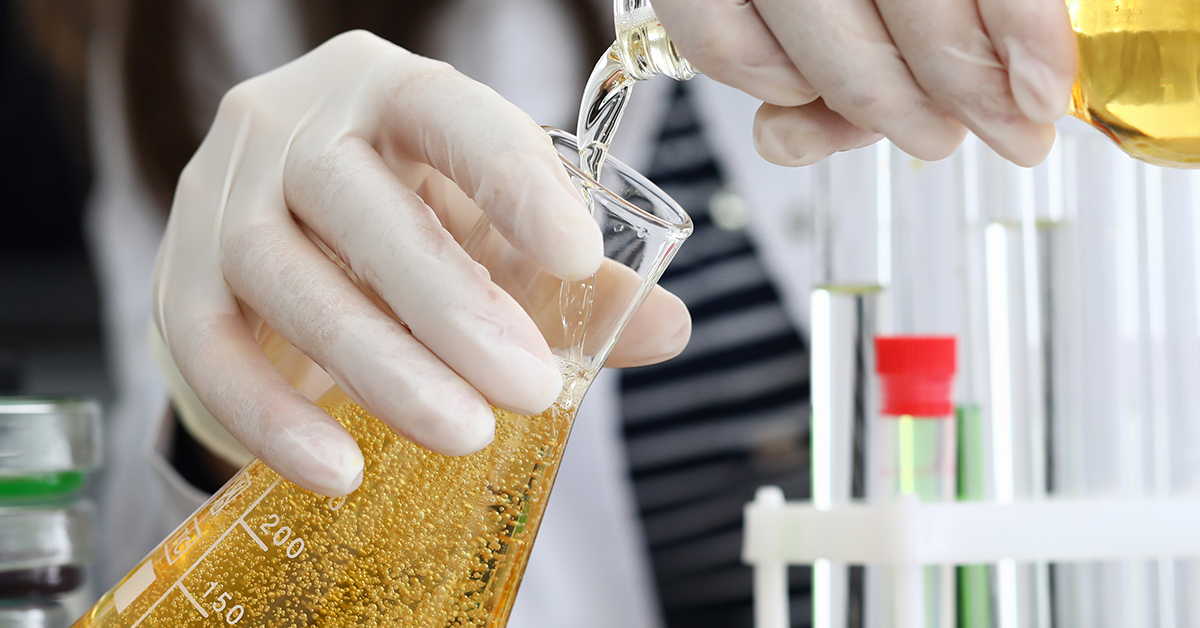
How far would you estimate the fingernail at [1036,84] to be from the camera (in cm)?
31

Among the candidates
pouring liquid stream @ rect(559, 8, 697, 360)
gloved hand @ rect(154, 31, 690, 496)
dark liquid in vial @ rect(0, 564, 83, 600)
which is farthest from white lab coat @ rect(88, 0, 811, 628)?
pouring liquid stream @ rect(559, 8, 697, 360)

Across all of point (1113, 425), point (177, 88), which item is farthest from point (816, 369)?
point (177, 88)

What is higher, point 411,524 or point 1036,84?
point 1036,84

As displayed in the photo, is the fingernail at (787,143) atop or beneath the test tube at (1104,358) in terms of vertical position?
atop

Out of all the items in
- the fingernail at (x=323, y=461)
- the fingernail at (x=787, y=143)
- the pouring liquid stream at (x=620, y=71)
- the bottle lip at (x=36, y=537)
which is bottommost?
the bottle lip at (x=36, y=537)

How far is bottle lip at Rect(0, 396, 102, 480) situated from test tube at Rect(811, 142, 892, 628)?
0.64 m

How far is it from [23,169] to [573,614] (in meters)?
1.02

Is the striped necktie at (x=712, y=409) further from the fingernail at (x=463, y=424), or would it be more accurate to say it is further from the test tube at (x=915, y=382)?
the fingernail at (x=463, y=424)

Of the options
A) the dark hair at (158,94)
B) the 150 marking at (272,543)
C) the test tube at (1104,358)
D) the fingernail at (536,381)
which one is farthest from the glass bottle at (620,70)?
the dark hair at (158,94)

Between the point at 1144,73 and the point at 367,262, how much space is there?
1.17 ft

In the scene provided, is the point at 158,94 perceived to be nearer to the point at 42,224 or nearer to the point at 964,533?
the point at 42,224

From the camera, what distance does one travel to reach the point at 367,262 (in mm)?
442

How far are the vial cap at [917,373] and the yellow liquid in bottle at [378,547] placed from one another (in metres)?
0.26

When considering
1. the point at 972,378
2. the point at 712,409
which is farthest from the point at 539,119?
the point at 972,378
